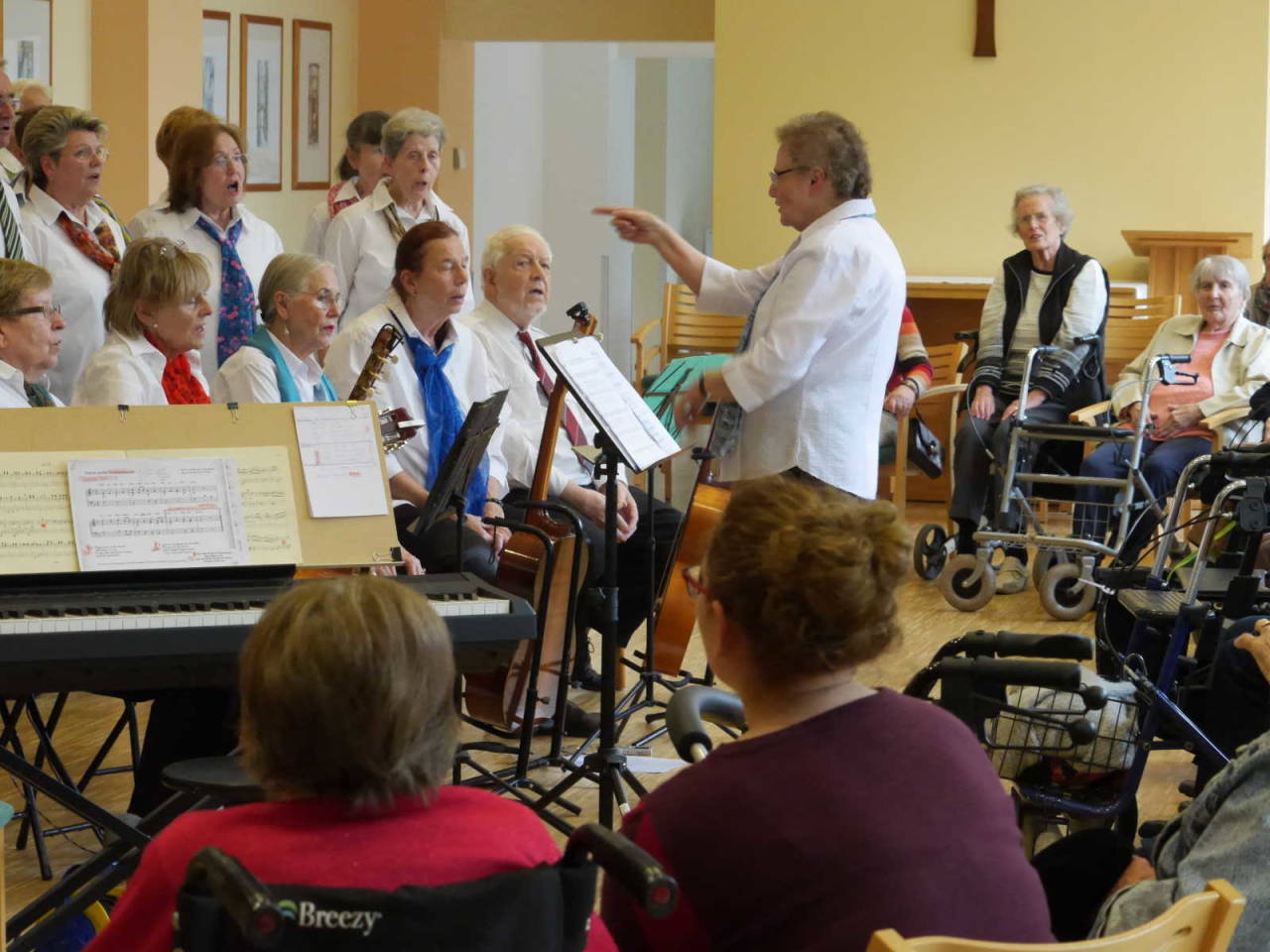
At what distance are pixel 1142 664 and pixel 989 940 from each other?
5.75 feet

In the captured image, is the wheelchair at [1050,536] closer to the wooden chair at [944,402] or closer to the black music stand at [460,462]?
the wooden chair at [944,402]

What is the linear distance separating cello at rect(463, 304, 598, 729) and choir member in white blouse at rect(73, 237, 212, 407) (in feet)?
2.58

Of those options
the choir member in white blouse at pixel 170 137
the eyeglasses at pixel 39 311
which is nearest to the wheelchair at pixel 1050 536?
the choir member in white blouse at pixel 170 137

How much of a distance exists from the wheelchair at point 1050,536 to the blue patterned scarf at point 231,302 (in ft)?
7.22

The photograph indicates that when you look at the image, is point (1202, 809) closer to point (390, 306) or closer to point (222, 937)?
point (222, 937)

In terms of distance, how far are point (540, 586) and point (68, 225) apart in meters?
1.66

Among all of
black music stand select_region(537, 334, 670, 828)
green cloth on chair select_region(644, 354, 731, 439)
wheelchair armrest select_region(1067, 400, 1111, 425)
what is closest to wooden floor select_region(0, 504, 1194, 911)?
black music stand select_region(537, 334, 670, 828)

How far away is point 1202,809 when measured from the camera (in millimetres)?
1848

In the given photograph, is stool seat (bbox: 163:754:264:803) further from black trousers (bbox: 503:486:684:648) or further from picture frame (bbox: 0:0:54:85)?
picture frame (bbox: 0:0:54:85)

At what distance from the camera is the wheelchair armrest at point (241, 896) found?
112cm

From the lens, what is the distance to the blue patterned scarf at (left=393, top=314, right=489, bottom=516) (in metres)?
3.99

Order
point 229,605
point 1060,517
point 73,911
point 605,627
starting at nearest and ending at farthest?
point 73,911, point 229,605, point 605,627, point 1060,517

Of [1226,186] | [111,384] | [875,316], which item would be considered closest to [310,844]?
[111,384]

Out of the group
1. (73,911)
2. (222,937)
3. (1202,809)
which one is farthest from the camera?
(73,911)
